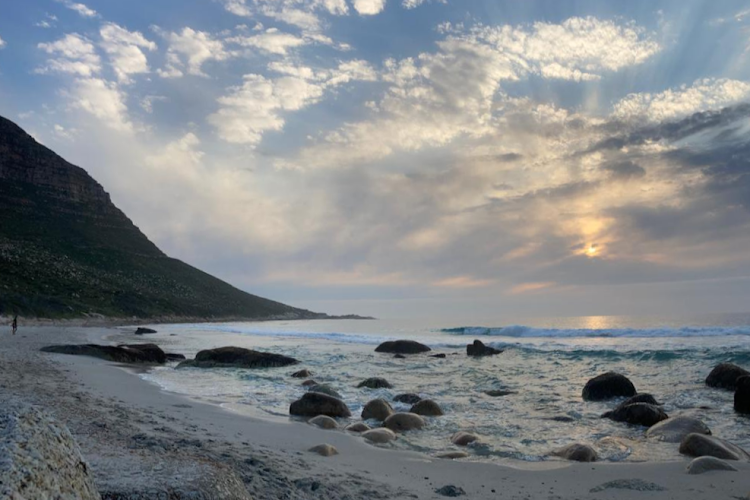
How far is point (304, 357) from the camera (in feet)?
87.6

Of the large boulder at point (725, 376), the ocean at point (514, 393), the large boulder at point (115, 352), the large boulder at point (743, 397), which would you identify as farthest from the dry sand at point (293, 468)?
the large boulder at point (115, 352)

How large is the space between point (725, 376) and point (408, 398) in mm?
9859

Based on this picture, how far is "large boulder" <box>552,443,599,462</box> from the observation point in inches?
296

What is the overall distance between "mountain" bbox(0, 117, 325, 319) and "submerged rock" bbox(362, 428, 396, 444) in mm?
51814

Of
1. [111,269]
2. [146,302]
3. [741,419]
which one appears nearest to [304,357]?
[741,419]

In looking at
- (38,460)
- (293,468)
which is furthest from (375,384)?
(38,460)

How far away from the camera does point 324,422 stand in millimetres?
9773

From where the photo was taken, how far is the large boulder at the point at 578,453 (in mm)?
7508

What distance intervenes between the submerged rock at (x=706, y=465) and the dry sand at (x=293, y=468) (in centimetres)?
13

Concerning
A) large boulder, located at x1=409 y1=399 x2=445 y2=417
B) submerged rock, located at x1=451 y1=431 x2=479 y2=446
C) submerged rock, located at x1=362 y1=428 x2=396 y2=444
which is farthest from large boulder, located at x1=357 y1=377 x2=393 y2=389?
submerged rock, located at x1=451 y1=431 x2=479 y2=446

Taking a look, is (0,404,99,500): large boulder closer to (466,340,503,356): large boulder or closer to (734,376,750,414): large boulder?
(734,376,750,414): large boulder

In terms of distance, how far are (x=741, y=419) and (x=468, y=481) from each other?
8225 mm

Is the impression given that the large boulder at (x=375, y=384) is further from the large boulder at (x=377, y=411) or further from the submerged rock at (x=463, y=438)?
the submerged rock at (x=463, y=438)

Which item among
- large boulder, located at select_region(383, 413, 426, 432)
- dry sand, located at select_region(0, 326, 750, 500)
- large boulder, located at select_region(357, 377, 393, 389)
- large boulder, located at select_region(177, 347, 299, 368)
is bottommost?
large boulder, located at select_region(177, 347, 299, 368)
